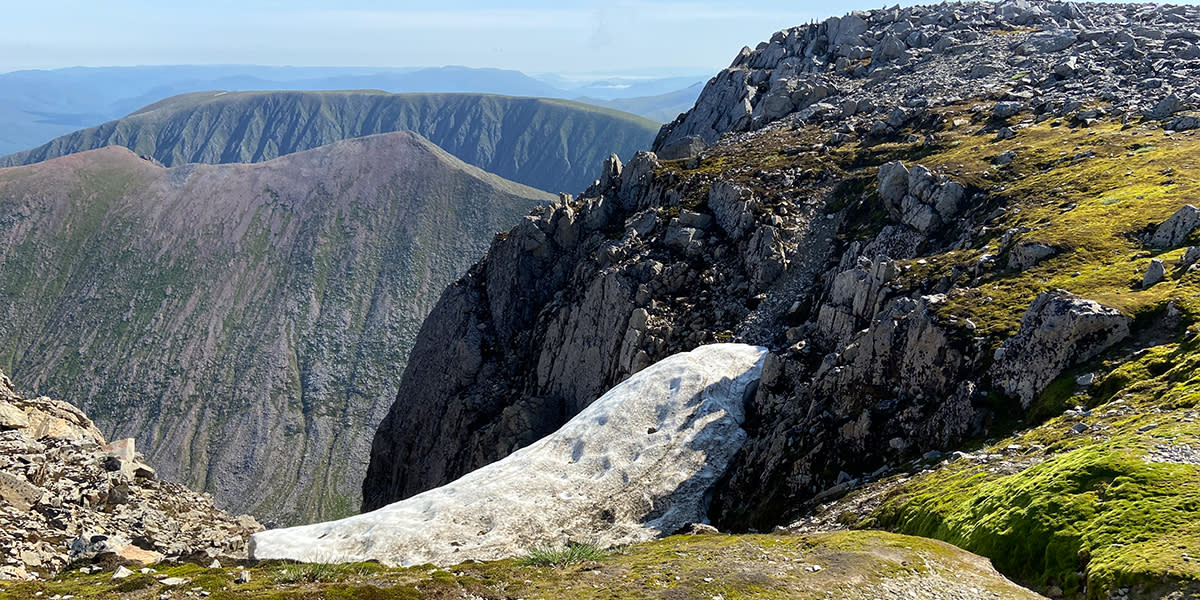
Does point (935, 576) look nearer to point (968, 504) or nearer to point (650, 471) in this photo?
point (968, 504)

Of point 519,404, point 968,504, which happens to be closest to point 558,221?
point 519,404

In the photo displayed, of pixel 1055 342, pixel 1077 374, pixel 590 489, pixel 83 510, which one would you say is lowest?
pixel 590 489

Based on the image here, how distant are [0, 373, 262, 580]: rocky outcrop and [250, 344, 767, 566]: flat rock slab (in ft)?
18.9

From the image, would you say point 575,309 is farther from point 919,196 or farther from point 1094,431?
point 1094,431

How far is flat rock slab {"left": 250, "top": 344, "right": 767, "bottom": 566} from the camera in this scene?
4003 centimetres

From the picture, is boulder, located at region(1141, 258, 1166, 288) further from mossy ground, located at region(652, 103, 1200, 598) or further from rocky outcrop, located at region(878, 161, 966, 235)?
rocky outcrop, located at region(878, 161, 966, 235)

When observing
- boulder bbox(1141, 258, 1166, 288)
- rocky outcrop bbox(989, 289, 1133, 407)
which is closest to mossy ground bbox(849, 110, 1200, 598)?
boulder bbox(1141, 258, 1166, 288)

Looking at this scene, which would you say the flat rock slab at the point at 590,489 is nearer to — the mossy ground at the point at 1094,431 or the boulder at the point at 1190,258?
the mossy ground at the point at 1094,431

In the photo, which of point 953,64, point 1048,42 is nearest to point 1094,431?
point 953,64

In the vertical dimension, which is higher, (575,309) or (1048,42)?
(1048,42)

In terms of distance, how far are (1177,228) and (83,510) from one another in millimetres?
59812

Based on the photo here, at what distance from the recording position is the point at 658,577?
1004 inches

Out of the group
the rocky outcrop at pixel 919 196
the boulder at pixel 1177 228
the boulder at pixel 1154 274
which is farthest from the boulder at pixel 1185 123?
the boulder at pixel 1154 274

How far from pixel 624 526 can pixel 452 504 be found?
9471 mm
